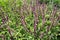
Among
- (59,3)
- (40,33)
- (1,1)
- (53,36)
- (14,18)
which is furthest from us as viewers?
(59,3)

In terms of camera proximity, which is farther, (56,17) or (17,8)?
(17,8)

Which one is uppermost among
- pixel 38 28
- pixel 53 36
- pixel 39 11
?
pixel 39 11

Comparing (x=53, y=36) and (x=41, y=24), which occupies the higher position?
(x=41, y=24)

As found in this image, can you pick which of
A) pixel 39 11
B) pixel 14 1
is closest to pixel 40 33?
pixel 39 11

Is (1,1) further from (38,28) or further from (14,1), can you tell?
(38,28)

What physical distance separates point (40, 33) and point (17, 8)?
0.79m

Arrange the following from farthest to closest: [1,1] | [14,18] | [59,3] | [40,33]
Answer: [59,3]
[1,1]
[14,18]
[40,33]

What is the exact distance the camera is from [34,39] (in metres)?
2.77

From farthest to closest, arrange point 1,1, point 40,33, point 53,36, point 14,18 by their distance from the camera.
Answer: point 1,1, point 14,18, point 53,36, point 40,33

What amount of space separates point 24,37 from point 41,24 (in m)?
0.34

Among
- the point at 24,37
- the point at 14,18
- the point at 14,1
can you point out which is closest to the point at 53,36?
the point at 24,37

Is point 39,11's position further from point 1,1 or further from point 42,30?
point 1,1

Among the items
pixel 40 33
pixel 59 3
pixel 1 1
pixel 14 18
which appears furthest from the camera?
pixel 59 3

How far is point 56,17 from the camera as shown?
3.05 m
